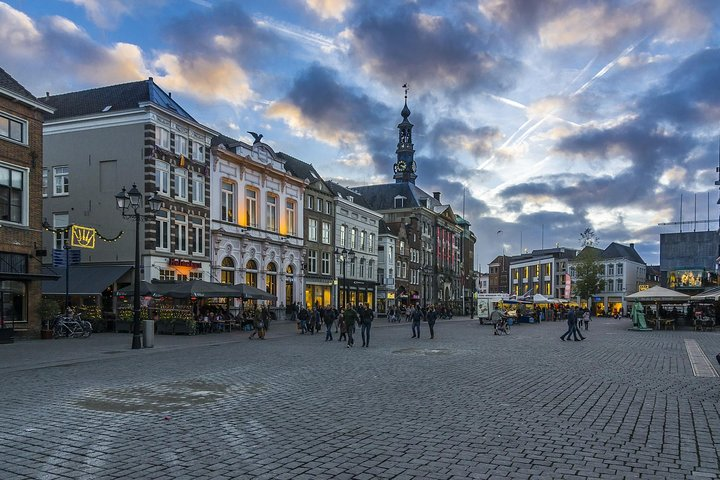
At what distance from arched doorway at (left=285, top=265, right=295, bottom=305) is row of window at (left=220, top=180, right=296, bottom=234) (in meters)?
3.41

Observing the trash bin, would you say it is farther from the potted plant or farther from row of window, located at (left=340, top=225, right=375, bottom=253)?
row of window, located at (left=340, top=225, right=375, bottom=253)

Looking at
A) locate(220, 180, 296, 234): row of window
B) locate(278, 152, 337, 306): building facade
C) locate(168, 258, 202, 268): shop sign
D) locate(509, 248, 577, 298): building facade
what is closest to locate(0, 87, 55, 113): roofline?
locate(168, 258, 202, 268): shop sign

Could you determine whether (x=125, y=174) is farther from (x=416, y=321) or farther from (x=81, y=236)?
(x=416, y=321)

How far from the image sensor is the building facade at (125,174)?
37.2 meters

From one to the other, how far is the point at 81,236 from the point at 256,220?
745 inches

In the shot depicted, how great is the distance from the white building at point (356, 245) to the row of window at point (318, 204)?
1617 mm

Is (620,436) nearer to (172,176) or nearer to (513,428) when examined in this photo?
(513,428)

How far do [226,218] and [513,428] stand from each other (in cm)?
3854

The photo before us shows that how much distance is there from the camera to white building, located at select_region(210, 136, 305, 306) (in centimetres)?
4403

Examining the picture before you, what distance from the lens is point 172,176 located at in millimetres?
39000

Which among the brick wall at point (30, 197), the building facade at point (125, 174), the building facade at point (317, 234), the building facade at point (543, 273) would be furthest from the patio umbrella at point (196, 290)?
the building facade at point (543, 273)

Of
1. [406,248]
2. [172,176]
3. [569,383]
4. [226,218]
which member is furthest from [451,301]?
[569,383]

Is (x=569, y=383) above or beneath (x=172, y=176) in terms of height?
beneath

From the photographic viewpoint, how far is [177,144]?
1565 inches
